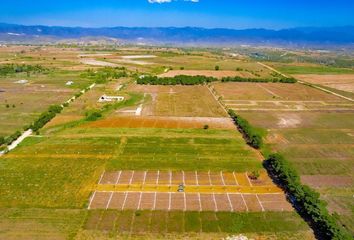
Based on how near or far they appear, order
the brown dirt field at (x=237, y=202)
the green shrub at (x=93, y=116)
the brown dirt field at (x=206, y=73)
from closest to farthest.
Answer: the brown dirt field at (x=237, y=202) → the green shrub at (x=93, y=116) → the brown dirt field at (x=206, y=73)

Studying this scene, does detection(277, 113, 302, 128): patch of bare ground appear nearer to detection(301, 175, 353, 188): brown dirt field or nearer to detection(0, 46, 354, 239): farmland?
detection(0, 46, 354, 239): farmland

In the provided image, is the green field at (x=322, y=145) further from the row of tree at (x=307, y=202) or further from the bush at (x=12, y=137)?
the bush at (x=12, y=137)

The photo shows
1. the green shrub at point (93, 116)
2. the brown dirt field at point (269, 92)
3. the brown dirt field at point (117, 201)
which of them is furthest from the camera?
the brown dirt field at point (269, 92)

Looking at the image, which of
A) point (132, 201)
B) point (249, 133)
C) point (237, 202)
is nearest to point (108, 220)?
point (132, 201)

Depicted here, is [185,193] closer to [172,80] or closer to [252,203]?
[252,203]

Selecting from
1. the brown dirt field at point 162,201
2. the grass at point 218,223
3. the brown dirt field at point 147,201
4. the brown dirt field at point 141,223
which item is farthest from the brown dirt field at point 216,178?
the brown dirt field at point 141,223

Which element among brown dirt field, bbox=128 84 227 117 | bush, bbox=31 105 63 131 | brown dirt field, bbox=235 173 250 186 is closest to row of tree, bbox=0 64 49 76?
brown dirt field, bbox=128 84 227 117

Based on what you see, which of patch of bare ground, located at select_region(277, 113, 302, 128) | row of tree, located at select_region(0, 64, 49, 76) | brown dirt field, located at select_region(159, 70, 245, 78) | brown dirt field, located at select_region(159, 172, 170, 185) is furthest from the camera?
brown dirt field, located at select_region(159, 70, 245, 78)
